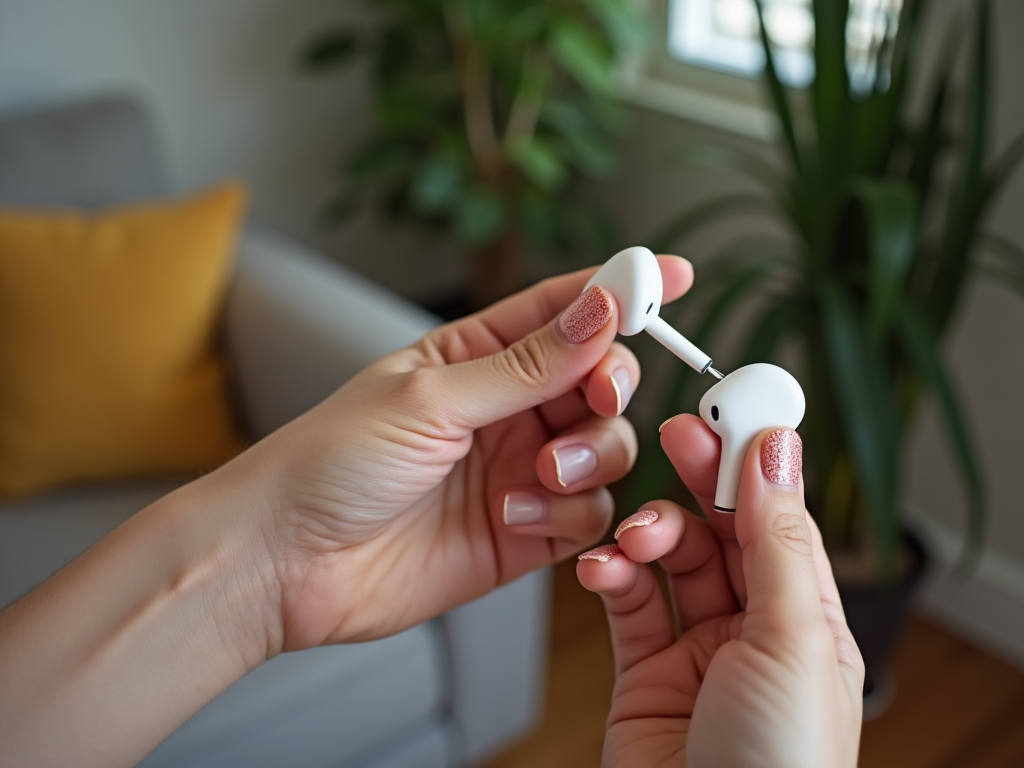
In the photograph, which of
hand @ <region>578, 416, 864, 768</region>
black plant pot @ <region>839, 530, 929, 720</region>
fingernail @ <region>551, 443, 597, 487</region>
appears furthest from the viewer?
black plant pot @ <region>839, 530, 929, 720</region>

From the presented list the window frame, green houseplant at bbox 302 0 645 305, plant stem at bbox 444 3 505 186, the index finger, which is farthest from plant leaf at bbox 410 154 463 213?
the index finger

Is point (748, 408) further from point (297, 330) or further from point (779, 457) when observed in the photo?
point (297, 330)

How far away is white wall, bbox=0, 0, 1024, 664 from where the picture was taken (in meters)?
1.53

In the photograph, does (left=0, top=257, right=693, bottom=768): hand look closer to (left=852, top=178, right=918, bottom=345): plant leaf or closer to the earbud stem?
the earbud stem

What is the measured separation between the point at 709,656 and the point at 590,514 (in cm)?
16

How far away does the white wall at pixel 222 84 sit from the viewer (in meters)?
1.80

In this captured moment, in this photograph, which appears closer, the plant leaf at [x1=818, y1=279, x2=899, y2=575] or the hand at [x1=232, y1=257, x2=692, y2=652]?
the hand at [x1=232, y1=257, x2=692, y2=652]

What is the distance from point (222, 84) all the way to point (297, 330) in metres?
1.00

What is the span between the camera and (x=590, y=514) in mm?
771

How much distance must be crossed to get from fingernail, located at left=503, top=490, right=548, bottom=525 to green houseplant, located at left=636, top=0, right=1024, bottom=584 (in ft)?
1.47

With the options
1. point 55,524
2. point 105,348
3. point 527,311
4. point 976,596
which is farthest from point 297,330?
point 976,596

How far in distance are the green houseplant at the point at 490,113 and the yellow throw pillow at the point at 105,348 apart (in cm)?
54

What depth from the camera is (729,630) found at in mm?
659

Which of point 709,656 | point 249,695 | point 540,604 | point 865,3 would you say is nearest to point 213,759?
point 249,695
